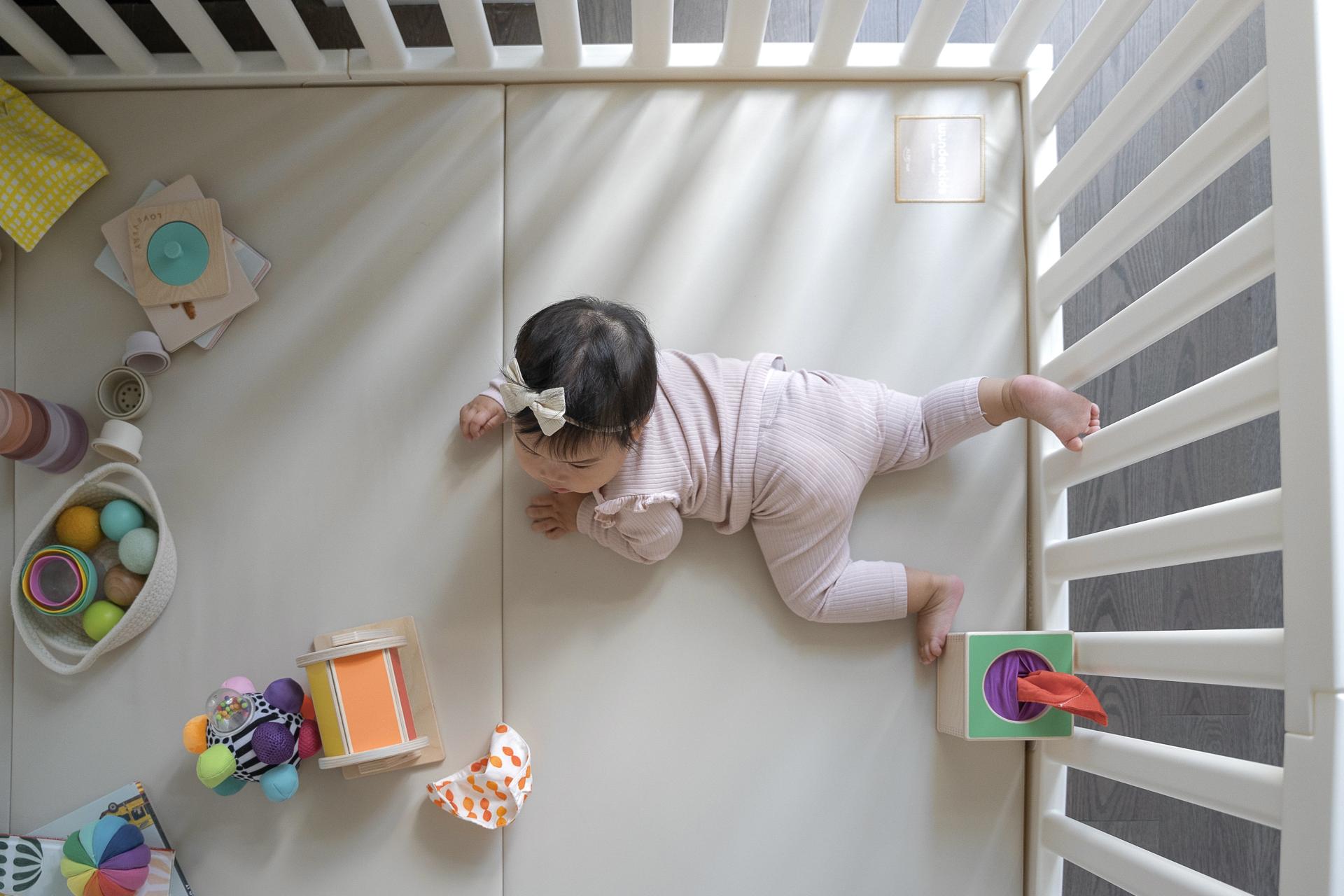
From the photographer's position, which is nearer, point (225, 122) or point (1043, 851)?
point (1043, 851)

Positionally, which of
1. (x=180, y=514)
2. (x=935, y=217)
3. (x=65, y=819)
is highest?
(x=935, y=217)

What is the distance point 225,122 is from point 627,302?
0.63 m

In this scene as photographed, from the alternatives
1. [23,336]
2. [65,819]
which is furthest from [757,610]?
[23,336]

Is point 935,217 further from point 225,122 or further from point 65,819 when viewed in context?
point 65,819

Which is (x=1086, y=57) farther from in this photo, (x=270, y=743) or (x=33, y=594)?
(x=33, y=594)

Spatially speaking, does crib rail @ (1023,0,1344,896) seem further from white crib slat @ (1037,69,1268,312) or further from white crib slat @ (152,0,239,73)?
white crib slat @ (152,0,239,73)

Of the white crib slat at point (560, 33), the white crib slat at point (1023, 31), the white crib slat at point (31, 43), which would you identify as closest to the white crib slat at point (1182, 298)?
the white crib slat at point (1023, 31)

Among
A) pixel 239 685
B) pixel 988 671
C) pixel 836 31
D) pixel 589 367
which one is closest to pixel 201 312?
pixel 239 685

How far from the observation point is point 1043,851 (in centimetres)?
114

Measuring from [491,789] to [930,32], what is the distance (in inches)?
44.7

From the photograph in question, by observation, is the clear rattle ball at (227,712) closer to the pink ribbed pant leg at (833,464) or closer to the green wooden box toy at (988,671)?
the pink ribbed pant leg at (833,464)

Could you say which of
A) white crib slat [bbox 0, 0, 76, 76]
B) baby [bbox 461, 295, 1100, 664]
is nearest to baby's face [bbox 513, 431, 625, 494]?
baby [bbox 461, 295, 1100, 664]

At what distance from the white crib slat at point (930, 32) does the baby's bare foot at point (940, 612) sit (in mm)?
702

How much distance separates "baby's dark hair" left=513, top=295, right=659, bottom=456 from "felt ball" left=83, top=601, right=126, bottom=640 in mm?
646
